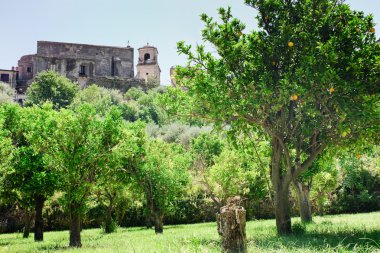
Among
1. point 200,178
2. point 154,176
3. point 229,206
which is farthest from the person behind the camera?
point 200,178

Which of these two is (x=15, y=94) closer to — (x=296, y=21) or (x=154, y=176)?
(x=154, y=176)

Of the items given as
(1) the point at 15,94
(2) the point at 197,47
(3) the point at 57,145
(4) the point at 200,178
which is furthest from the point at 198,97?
(1) the point at 15,94

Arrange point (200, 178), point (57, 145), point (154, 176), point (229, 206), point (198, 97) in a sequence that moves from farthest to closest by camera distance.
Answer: point (200, 178)
point (154, 176)
point (57, 145)
point (198, 97)
point (229, 206)

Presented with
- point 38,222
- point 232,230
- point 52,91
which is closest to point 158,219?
point 38,222

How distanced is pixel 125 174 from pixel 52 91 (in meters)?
59.8

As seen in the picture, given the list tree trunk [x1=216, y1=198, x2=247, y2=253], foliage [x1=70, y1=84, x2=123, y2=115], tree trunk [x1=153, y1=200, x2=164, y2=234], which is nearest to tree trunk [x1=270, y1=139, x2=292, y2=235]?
tree trunk [x1=216, y1=198, x2=247, y2=253]

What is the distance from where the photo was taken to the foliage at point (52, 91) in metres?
76.4

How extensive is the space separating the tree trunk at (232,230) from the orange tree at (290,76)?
435cm

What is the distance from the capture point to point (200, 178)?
141 feet

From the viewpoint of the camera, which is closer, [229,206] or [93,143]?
[229,206]

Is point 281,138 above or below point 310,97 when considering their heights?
below

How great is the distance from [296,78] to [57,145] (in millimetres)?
11913

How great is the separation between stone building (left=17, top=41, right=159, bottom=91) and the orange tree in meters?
84.9

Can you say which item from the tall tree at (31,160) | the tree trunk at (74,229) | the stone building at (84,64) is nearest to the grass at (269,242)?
the tree trunk at (74,229)
